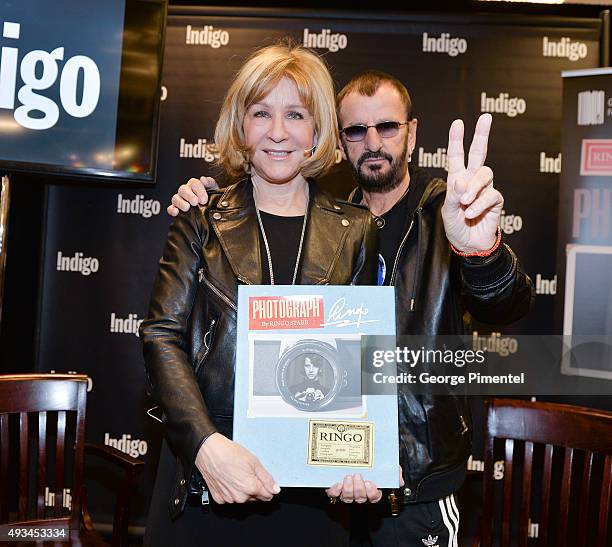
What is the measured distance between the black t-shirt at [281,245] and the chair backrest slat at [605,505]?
1.13 m

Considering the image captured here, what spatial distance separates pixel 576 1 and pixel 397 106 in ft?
7.41

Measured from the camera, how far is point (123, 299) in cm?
A: 400


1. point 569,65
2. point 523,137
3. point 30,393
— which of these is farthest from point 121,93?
point 569,65

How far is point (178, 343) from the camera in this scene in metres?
1.64

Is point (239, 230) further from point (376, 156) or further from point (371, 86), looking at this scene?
point (371, 86)

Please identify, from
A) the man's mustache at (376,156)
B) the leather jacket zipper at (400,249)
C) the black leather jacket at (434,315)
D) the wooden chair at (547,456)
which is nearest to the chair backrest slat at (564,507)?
the wooden chair at (547,456)

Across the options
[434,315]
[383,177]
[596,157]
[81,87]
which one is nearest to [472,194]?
[434,315]

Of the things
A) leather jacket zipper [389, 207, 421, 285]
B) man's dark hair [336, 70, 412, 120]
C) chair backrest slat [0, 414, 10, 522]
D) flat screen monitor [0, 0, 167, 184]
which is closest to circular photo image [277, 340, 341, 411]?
leather jacket zipper [389, 207, 421, 285]

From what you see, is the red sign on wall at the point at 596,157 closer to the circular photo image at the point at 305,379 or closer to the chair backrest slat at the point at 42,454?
the circular photo image at the point at 305,379

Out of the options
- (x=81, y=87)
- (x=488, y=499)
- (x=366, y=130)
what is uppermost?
(x=81, y=87)

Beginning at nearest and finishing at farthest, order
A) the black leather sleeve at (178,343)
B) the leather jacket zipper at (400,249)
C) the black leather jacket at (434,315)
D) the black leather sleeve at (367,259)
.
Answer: the black leather sleeve at (178,343), the black leather sleeve at (367,259), the black leather jacket at (434,315), the leather jacket zipper at (400,249)

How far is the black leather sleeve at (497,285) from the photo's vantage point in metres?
1.78

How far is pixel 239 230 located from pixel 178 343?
307 mm
